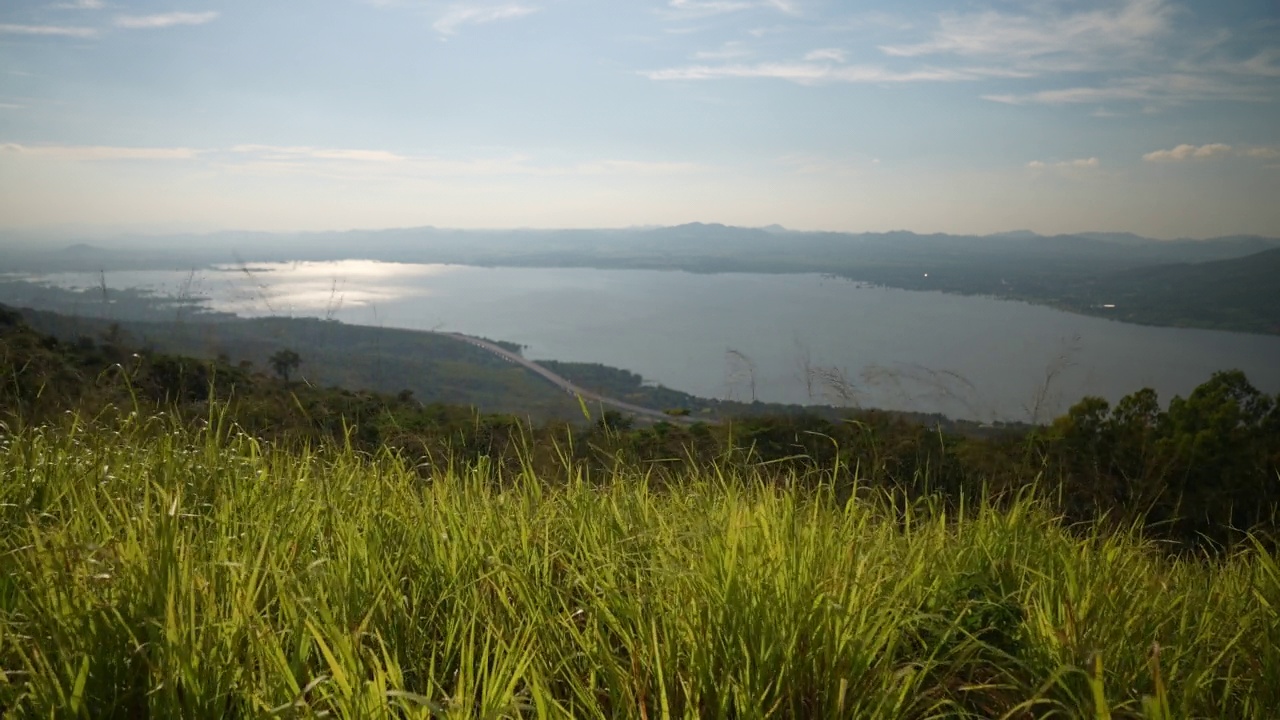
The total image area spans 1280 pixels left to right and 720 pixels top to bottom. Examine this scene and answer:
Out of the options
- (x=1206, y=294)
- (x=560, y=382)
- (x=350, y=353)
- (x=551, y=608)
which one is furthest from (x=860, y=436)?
(x=1206, y=294)

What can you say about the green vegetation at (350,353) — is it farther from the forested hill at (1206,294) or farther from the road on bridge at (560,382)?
the forested hill at (1206,294)

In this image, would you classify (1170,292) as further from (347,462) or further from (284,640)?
(284,640)

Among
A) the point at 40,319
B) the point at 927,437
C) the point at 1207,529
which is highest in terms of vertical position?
the point at 40,319

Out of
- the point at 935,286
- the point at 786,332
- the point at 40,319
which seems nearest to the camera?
the point at 40,319

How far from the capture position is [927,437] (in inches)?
222

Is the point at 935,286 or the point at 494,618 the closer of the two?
the point at 494,618

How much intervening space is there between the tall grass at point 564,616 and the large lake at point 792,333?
5.35 feet

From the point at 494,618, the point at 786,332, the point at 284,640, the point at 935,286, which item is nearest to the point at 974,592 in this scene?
the point at 494,618

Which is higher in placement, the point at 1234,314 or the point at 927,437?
the point at 1234,314

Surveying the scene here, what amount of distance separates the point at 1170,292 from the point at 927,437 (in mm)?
10665

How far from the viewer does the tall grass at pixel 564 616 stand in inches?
61.0

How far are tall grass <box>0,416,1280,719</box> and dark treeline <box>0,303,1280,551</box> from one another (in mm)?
1703

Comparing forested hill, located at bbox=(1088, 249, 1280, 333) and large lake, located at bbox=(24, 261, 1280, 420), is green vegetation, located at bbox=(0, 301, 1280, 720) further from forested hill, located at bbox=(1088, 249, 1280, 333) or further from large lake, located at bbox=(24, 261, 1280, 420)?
forested hill, located at bbox=(1088, 249, 1280, 333)

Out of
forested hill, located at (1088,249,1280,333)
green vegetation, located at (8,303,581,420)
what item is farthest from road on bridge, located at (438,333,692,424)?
forested hill, located at (1088,249,1280,333)
